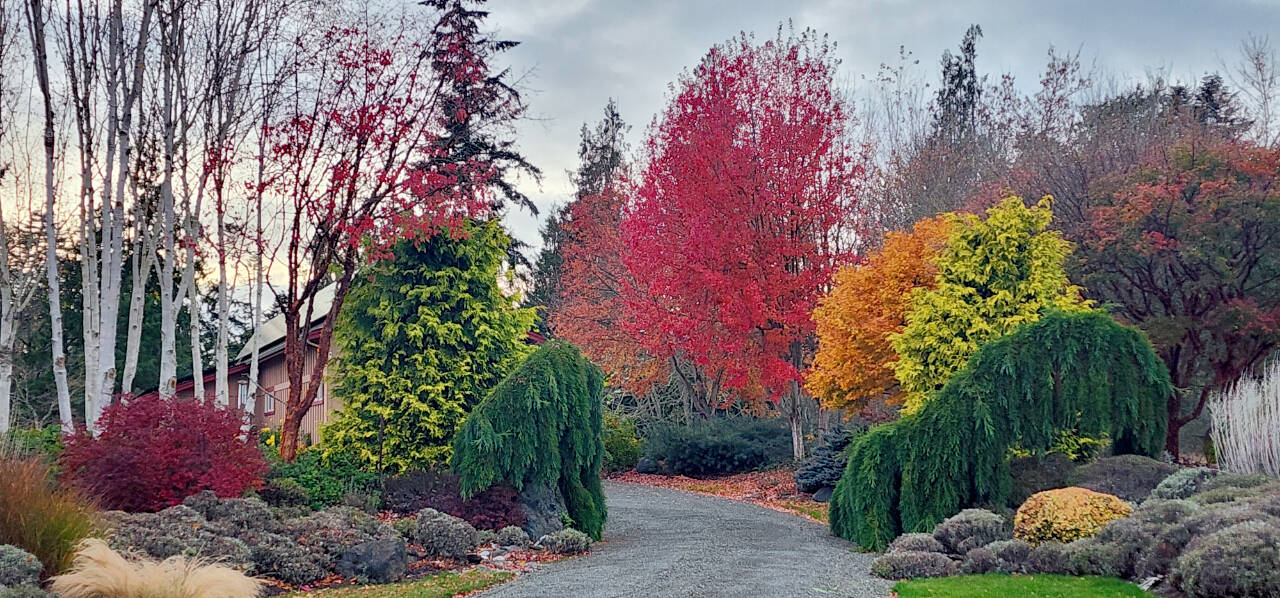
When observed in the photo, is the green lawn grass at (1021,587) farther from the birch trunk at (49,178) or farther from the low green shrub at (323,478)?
the birch trunk at (49,178)

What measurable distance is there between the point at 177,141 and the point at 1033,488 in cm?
Answer: 1262

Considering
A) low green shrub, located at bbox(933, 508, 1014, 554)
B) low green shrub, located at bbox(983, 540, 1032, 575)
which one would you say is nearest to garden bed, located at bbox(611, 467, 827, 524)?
low green shrub, located at bbox(933, 508, 1014, 554)

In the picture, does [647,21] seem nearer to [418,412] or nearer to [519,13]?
[519,13]

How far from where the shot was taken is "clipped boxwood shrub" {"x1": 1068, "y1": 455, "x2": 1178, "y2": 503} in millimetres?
10539

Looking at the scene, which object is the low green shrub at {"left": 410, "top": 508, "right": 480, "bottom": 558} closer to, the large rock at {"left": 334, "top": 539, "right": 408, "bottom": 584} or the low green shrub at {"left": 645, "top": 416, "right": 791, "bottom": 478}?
the large rock at {"left": 334, "top": 539, "right": 408, "bottom": 584}

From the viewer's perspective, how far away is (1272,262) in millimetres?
16422

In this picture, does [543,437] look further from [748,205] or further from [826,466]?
[748,205]

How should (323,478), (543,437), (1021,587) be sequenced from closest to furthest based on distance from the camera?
(1021,587) → (543,437) → (323,478)

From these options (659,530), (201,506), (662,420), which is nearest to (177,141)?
(201,506)

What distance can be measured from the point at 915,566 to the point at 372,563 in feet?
16.4

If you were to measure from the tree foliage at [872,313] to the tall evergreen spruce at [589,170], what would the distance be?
57.2 ft

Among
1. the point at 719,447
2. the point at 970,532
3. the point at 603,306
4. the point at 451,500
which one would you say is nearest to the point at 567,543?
the point at 451,500

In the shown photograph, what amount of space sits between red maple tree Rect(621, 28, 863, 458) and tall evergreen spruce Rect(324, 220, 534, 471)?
632cm

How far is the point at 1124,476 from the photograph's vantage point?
1077 centimetres
